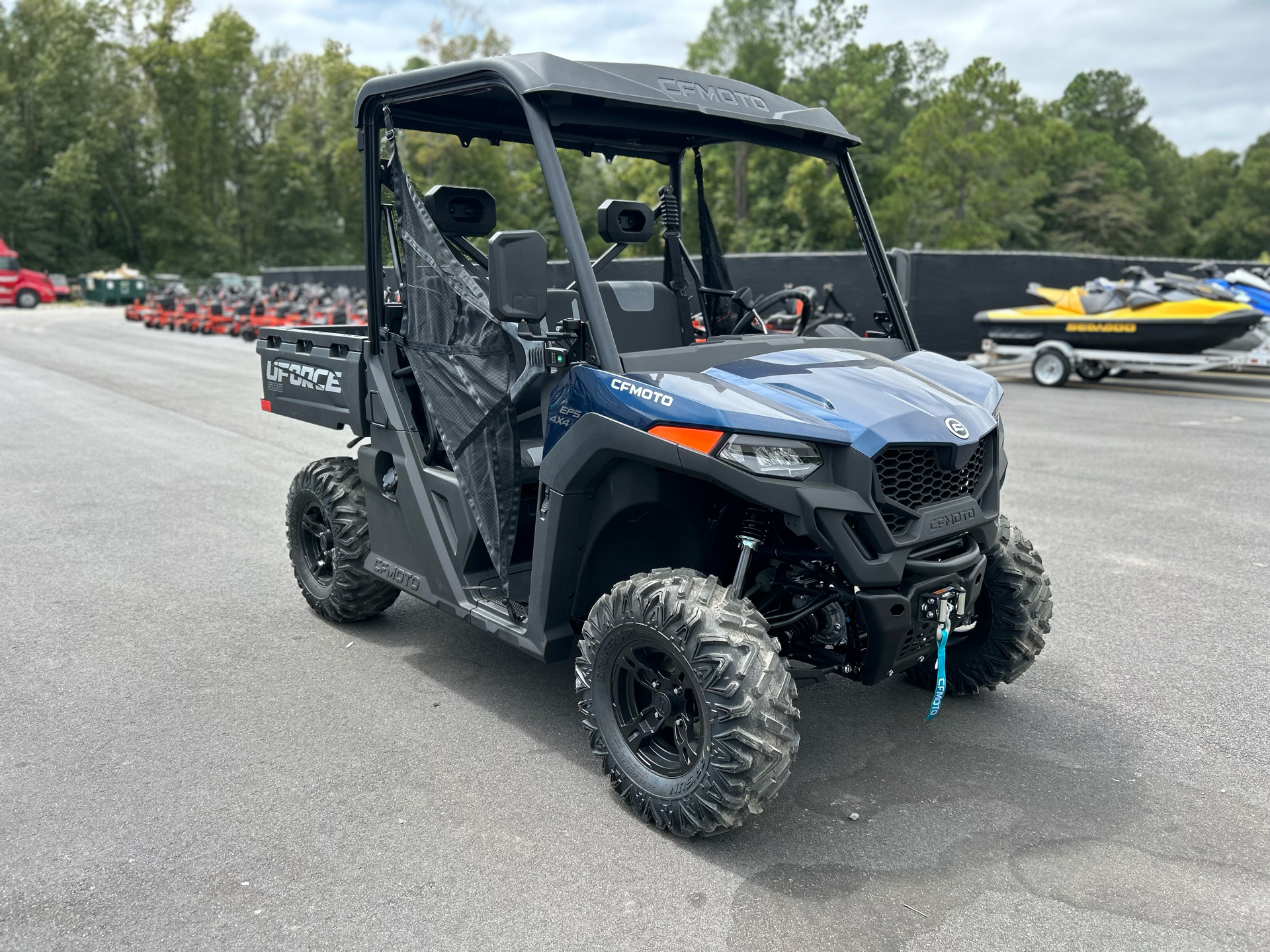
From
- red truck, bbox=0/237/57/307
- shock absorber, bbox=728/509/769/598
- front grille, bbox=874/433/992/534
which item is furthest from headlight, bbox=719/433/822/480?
red truck, bbox=0/237/57/307

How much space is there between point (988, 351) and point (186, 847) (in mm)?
15198

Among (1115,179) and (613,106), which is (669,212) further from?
(1115,179)

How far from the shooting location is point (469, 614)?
419cm

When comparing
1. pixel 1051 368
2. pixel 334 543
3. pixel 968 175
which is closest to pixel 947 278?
pixel 1051 368

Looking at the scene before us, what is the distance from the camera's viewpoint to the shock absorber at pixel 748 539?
3.30 metres

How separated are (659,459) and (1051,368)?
46.0 ft

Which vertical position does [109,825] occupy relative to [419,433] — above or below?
below

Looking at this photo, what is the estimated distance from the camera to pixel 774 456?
310 centimetres

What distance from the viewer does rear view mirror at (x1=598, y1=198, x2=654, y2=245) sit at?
13.5ft

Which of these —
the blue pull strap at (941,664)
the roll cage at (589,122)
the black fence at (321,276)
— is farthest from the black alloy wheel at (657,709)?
the black fence at (321,276)

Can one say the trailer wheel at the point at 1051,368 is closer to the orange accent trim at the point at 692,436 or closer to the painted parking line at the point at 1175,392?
the painted parking line at the point at 1175,392

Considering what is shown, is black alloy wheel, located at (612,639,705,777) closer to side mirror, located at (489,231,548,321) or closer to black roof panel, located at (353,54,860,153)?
side mirror, located at (489,231,548,321)

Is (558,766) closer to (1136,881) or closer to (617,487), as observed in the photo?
(617,487)

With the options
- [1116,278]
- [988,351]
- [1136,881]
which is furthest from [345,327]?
[1116,278]
